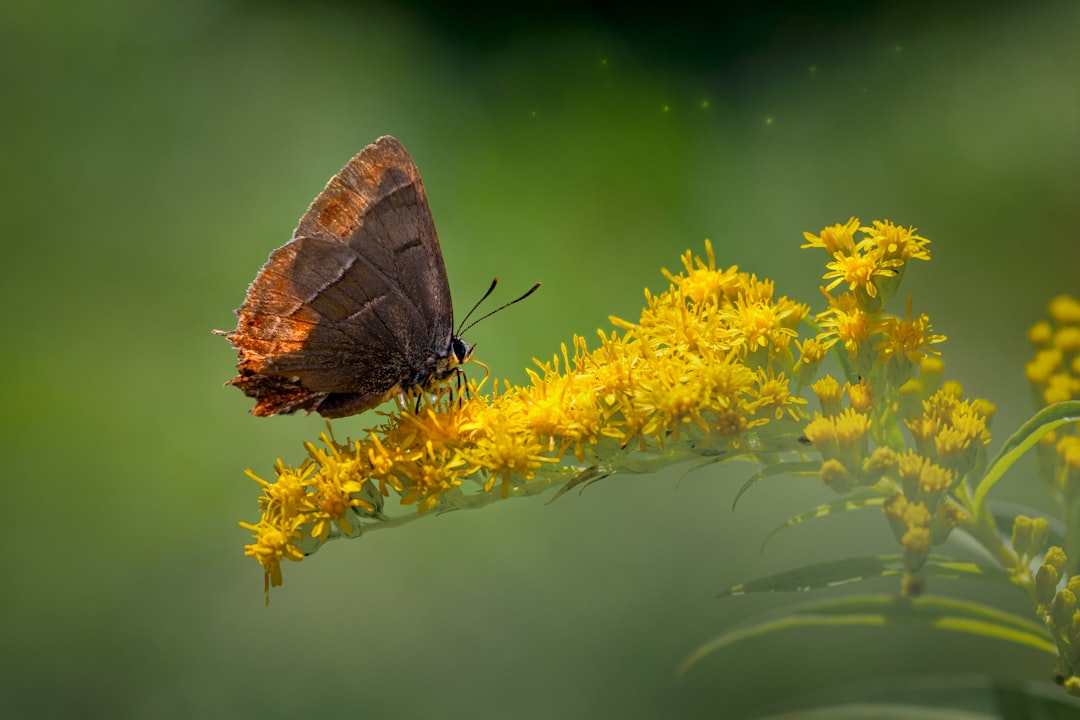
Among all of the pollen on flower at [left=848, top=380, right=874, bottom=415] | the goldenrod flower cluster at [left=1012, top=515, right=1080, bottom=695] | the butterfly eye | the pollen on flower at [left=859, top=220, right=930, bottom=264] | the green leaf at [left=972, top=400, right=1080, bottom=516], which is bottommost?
the goldenrod flower cluster at [left=1012, top=515, right=1080, bottom=695]

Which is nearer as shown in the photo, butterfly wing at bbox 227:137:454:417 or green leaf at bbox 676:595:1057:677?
green leaf at bbox 676:595:1057:677

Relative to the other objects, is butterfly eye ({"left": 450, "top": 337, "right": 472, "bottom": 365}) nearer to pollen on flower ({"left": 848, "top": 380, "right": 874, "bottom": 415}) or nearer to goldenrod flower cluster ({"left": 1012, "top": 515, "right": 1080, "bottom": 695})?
pollen on flower ({"left": 848, "top": 380, "right": 874, "bottom": 415})

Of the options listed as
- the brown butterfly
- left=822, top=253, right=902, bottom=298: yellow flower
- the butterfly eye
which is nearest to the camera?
left=822, top=253, right=902, bottom=298: yellow flower

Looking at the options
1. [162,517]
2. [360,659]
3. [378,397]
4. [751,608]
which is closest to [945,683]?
[378,397]

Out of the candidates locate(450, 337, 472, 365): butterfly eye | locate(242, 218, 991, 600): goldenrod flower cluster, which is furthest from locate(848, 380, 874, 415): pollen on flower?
locate(450, 337, 472, 365): butterfly eye

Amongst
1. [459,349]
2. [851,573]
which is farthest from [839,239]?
[459,349]

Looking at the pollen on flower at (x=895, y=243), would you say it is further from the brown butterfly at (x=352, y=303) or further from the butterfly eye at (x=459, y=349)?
the butterfly eye at (x=459, y=349)

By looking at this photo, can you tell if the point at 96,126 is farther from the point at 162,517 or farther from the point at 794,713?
the point at 794,713
